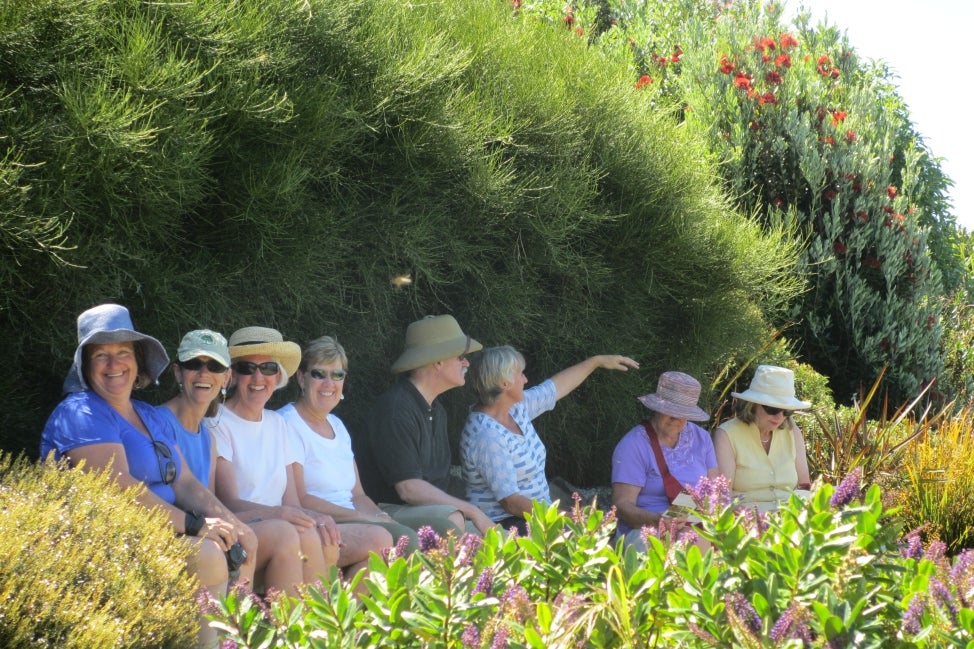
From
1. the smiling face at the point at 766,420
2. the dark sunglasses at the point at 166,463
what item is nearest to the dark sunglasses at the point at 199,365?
the dark sunglasses at the point at 166,463

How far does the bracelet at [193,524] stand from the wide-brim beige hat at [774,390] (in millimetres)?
3460

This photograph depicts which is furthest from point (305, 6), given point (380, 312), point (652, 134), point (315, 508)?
point (652, 134)

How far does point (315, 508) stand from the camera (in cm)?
486

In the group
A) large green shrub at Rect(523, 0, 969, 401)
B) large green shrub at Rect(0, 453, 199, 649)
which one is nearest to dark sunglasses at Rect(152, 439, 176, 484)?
large green shrub at Rect(0, 453, 199, 649)

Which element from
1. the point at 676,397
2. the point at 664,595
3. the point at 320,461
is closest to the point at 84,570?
the point at 664,595

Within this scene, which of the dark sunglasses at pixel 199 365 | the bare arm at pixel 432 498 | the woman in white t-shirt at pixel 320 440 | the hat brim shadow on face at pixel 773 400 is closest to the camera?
the dark sunglasses at pixel 199 365

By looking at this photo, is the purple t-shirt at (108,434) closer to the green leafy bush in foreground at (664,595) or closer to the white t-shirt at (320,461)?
Result: the white t-shirt at (320,461)

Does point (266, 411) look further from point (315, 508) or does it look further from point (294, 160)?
point (294, 160)

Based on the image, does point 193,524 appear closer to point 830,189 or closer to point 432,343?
point 432,343

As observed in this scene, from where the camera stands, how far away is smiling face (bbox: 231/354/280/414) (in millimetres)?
4703

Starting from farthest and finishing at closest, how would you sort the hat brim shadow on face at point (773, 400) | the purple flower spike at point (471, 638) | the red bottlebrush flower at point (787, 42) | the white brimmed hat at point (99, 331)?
the red bottlebrush flower at point (787, 42), the hat brim shadow on face at point (773, 400), the white brimmed hat at point (99, 331), the purple flower spike at point (471, 638)

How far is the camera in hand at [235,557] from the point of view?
3.90m

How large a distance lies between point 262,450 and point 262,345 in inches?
18.3

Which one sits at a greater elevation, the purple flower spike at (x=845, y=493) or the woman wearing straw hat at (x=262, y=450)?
the purple flower spike at (x=845, y=493)
